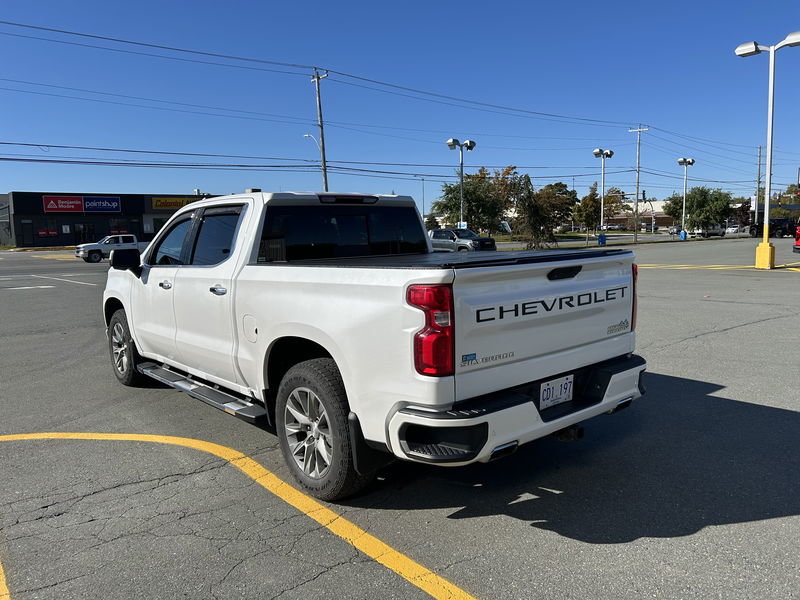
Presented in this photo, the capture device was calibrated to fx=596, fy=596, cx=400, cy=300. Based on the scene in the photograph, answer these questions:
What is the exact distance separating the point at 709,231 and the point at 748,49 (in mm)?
63952

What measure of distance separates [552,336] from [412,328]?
994mm

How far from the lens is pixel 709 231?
75.8 meters

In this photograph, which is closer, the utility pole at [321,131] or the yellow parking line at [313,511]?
the yellow parking line at [313,511]

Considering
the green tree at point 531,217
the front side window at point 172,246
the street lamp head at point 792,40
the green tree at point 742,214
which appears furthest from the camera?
the green tree at point 742,214

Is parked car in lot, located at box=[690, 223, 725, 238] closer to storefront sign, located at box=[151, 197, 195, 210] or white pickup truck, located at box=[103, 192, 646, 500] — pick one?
storefront sign, located at box=[151, 197, 195, 210]

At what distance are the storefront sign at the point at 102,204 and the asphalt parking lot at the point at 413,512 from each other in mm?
60076

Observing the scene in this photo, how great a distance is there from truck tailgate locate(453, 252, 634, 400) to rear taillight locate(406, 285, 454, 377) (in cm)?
5

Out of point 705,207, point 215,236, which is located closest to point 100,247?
point 215,236

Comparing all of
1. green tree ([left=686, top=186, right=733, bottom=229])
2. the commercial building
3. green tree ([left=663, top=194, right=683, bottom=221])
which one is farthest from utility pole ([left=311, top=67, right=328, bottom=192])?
green tree ([left=663, top=194, right=683, bottom=221])

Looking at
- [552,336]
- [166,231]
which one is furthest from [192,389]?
[552,336]

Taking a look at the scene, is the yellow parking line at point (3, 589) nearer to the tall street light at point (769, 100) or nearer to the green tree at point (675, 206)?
the tall street light at point (769, 100)

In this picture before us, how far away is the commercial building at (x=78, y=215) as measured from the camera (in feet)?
188

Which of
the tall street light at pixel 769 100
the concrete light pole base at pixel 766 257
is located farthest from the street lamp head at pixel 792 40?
the concrete light pole base at pixel 766 257

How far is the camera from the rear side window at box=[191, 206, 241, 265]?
457 centimetres
